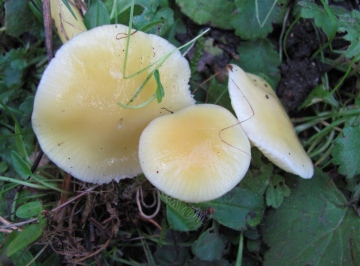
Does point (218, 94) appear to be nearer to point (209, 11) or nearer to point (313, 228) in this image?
point (209, 11)

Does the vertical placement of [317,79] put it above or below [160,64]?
below

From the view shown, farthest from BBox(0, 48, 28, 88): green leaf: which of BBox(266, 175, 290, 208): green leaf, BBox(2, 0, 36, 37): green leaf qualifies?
BBox(266, 175, 290, 208): green leaf

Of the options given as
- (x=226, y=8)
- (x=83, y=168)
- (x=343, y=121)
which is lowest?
(x=343, y=121)

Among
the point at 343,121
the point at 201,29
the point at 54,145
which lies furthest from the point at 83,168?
the point at 343,121

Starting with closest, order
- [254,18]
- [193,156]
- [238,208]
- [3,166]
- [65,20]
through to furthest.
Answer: [193,156] < [65,20] < [238,208] < [3,166] < [254,18]

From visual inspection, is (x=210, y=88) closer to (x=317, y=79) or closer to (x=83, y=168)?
(x=317, y=79)

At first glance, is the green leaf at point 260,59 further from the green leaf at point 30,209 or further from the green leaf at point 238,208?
the green leaf at point 30,209

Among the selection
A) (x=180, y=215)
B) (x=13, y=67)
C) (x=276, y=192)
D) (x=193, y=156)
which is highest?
(x=13, y=67)

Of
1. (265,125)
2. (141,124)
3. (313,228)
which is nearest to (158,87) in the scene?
(141,124)
